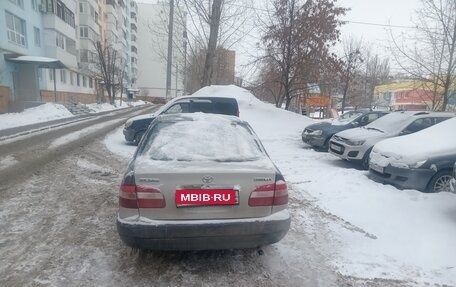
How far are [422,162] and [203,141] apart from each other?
170 inches

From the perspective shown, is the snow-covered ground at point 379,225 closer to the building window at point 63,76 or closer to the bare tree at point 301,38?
the bare tree at point 301,38

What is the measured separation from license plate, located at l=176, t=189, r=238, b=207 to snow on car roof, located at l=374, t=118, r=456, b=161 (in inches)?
172

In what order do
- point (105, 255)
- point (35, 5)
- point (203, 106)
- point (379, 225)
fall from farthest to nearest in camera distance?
point (35, 5) < point (203, 106) < point (379, 225) < point (105, 255)

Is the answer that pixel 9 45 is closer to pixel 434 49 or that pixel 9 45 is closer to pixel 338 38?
pixel 338 38

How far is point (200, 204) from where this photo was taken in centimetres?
307

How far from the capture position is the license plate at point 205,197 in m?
3.04

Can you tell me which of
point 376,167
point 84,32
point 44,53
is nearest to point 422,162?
point 376,167

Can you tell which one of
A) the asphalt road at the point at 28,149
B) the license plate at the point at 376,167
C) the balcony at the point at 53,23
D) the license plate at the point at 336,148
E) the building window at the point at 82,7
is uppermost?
the building window at the point at 82,7

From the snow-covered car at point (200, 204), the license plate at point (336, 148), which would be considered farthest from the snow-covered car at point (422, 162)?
the snow-covered car at point (200, 204)

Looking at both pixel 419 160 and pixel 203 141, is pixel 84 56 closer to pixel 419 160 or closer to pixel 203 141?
pixel 419 160

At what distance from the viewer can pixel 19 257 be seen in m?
3.55

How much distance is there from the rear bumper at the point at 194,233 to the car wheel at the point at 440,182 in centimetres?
430

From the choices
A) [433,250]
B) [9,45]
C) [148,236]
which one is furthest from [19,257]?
[9,45]

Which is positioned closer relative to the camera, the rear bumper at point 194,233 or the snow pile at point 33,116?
the rear bumper at point 194,233
